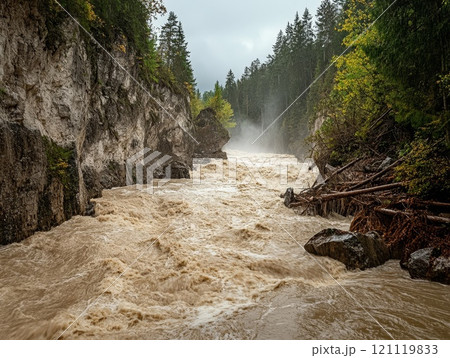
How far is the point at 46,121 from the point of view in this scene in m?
9.26

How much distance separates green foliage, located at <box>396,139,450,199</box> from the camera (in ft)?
20.3

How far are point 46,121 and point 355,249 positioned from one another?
1126 centimetres

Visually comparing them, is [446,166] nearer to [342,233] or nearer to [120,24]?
[342,233]

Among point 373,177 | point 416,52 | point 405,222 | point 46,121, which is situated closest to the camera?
point 405,222

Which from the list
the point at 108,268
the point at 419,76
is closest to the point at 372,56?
the point at 419,76

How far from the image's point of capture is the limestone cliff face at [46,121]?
23.7 feet

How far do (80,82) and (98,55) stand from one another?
4.16 m

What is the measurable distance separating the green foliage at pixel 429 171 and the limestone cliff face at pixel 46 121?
11.4 meters

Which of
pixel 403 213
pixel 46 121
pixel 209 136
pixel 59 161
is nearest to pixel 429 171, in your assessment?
pixel 403 213

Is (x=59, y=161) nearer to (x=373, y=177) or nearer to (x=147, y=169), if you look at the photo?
(x=373, y=177)

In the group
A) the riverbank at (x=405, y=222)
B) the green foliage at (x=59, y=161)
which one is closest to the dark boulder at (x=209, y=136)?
the green foliage at (x=59, y=161)

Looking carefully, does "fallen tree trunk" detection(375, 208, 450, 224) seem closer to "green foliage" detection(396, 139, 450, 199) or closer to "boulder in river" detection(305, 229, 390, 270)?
"green foliage" detection(396, 139, 450, 199)

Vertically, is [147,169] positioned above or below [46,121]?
below

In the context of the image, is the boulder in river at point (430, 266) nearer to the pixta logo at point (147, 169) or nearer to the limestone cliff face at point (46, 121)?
the limestone cliff face at point (46, 121)
